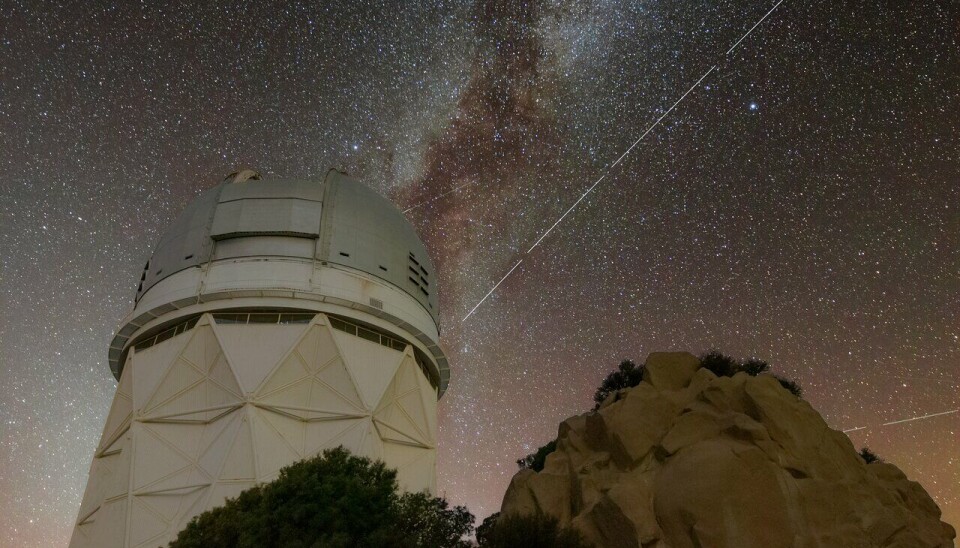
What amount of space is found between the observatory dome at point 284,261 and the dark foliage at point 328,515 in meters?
11.6

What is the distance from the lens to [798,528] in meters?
16.0

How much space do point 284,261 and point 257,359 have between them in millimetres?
4877

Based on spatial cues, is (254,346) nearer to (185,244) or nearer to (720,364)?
(185,244)

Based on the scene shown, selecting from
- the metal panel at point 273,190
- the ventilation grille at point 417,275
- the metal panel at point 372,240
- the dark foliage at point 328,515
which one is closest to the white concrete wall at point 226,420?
the metal panel at point 372,240

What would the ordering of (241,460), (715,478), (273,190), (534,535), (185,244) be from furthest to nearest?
(273,190), (185,244), (241,460), (534,535), (715,478)

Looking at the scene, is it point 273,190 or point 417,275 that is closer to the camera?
point 273,190

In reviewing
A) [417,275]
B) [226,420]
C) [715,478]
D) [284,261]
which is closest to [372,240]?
[417,275]

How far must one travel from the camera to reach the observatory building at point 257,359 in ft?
92.0

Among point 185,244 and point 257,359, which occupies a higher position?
point 185,244

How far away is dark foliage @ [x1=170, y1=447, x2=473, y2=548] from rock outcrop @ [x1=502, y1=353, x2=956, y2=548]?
2.88 meters

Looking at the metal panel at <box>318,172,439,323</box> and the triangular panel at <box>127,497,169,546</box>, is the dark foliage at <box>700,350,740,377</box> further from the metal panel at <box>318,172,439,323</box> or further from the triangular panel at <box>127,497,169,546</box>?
the triangular panel at <box>127,497,169,546</box>

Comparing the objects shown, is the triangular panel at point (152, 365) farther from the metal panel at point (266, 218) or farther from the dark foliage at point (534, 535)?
the dark foliage at point (534, 535)

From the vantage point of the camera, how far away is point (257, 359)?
2980 cm

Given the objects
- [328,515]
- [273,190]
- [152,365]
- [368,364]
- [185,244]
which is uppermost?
[273,190]
